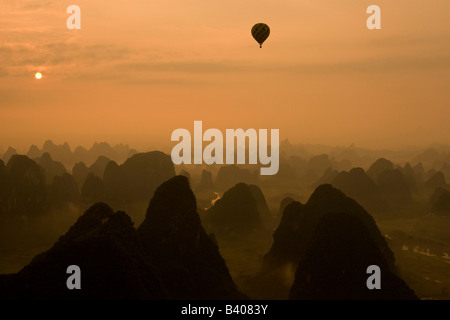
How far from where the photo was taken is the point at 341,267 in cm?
3244

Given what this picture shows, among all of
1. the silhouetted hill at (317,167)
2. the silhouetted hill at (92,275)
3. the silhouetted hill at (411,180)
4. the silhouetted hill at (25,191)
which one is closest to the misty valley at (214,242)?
the silhouetted hill at (92,275)

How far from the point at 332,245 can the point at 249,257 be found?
22.5 m

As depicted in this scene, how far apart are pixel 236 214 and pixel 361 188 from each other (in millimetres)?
36678

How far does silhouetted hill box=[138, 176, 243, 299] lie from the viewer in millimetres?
31719

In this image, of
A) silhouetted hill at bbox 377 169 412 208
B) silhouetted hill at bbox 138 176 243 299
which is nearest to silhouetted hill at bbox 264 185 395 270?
silhouetted hill at bbox 138 176 243 299

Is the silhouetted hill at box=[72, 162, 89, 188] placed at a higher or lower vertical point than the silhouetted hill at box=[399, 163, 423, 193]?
higher

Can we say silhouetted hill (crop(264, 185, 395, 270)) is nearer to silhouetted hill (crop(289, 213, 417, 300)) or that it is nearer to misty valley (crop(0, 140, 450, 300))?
misty valley (crop(0, 140, 450, 300))

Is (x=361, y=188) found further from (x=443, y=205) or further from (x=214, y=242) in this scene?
(x=214, y=242)

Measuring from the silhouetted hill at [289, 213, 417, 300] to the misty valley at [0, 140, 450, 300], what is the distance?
7 centimetres

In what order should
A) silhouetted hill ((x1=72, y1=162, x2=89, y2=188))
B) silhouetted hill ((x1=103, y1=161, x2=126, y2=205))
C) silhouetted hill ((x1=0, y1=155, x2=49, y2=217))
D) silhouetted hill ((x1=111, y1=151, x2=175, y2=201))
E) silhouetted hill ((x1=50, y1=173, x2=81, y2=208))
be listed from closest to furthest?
silhouetted hill ((x1=0, y1=155, x2=49, y2=217)) < silhouetted hill ((x1=50, y1=173, x2=81, y2=208)) < silhouetted hill ((x1=103, y1=161, x2=126, y2=205)) < silhouetted hill ((x1=111, y1=151, x2=175, y2=201)) < silhouetted hill ((x1=72, y1=162, x2=89, y2=188))

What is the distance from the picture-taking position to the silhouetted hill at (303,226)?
153 ft

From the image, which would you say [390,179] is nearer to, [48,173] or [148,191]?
[148,191]

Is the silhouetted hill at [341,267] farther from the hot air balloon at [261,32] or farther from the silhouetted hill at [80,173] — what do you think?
the silhouetted hill at [80,173]
